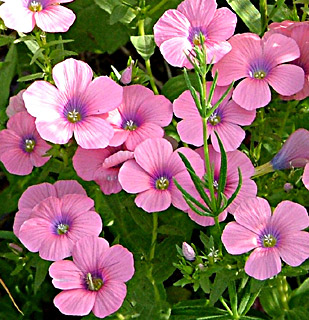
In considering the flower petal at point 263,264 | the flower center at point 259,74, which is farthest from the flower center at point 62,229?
the flower center at point 259,74

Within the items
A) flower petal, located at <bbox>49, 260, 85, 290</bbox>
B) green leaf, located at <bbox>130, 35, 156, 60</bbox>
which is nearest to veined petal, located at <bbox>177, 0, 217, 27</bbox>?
green leaf, located at <bbox>130, 35, 156, 60</bbox>

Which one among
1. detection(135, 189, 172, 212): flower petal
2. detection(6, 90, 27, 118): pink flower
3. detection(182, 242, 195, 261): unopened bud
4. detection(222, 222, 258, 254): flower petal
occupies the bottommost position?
detection(182, 242, 195, 261): unopened bud

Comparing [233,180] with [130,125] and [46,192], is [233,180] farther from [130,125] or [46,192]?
[46,192]

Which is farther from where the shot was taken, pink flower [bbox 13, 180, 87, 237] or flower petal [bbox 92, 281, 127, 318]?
pink flower [bbox 13, 180, 87, 237]

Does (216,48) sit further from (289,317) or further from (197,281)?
(289,317)

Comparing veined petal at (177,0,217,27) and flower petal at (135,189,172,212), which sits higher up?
veined petal at (177,0,217,27)

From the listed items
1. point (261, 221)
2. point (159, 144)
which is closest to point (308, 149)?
point (261, 221)

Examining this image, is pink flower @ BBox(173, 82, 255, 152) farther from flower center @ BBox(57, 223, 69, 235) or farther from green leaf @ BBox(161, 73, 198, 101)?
flower center @ BBox(57, 223, 69, 235)
